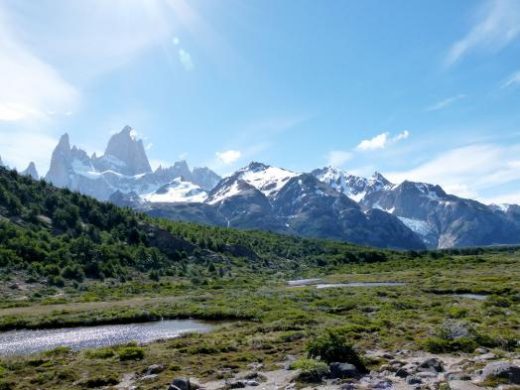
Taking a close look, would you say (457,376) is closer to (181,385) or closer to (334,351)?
(334,351)

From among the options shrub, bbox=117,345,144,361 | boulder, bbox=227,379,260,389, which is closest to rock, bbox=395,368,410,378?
boulder, bbox=227,379,260,389

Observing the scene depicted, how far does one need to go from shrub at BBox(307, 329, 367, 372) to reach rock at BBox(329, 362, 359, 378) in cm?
96

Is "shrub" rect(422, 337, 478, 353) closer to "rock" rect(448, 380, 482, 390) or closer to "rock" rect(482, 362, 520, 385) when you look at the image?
"rock" rect(482, 362, 520, 385)

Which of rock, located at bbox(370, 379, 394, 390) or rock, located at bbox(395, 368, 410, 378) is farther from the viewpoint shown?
rock, located at bbox(395, 368, 410, 378)

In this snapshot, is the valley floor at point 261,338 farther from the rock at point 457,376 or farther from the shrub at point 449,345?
the rock at point 457,376

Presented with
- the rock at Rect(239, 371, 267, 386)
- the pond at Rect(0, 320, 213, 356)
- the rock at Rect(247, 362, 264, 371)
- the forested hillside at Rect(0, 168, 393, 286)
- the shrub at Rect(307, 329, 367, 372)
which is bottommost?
the pond at Rect(0, 320, 213, 356)

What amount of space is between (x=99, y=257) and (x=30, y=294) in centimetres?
3500

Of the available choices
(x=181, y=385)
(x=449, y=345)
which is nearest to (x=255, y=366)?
(x=181, y=385)

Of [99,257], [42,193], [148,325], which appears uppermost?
[42,193]

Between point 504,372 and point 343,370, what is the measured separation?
25.4ft

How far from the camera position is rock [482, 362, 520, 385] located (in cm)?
2283

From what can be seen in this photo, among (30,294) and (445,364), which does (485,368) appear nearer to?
(445,364)

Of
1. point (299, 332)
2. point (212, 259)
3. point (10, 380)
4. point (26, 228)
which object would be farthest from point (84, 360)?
point (212, 259)

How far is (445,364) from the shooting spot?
27406 mm
